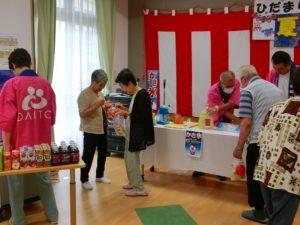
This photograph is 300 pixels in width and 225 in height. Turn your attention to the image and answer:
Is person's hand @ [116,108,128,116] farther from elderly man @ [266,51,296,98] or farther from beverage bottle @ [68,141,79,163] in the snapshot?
elderly man @ [266,51,296,98]

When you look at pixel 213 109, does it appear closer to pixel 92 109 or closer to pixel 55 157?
pixel 92 109

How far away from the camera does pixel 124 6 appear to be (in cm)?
595

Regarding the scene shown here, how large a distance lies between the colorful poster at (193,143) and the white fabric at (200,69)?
1.61 m

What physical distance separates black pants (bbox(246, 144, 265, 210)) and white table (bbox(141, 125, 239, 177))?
0.45 meters

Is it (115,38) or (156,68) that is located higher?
(115,38)

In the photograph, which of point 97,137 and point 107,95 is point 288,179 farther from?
point 107,95

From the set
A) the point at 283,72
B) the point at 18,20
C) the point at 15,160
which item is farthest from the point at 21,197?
the point at 283,72

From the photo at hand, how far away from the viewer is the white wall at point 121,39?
5824 millimetres

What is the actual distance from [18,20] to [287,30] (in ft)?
10.8

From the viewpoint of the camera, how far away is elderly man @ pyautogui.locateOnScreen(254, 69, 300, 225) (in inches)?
76.9

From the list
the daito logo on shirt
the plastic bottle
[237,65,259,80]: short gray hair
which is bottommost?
the plastic bottle

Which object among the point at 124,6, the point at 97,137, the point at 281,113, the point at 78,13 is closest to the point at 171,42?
the point at 124,6

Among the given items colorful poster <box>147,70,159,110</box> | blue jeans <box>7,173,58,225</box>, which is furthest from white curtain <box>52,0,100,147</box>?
blue jeans <box>7,173,58,225</box>

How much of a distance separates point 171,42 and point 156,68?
1.60ft
